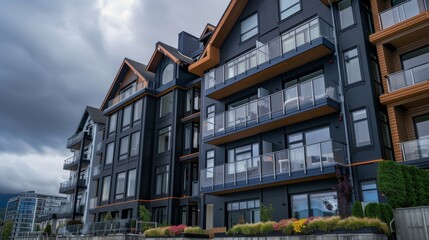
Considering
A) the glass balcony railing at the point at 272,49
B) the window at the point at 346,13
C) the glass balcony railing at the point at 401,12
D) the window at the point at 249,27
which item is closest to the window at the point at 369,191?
the glass balcony railing at the point at 272,49

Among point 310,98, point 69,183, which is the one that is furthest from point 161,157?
point 69,183

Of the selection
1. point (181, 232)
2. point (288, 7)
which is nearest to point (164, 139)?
point (181, 232)

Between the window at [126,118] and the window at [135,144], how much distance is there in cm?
167

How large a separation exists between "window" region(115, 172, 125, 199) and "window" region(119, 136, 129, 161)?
1485 millimetres

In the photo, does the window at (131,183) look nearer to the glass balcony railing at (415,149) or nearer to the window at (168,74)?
the window at (168,74)

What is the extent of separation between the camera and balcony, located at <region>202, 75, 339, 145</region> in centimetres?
1877

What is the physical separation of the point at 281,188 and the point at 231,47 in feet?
34.0

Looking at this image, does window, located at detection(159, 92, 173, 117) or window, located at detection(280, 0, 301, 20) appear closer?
window, located at detection(280, 0, 301, 20)

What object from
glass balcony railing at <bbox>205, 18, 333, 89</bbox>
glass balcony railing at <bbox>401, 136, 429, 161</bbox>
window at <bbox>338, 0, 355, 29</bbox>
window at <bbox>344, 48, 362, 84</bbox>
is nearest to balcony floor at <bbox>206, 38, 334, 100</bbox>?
glass balcony railing at <bbox>205, 18, 333, 89</bbox>

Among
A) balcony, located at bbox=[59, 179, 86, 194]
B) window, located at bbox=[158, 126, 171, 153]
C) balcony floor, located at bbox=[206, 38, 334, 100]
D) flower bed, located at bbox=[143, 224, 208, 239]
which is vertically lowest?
flower bed, located at bbox=[143, 224, 208, 239]

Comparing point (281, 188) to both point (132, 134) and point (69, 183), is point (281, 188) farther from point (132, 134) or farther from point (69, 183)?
point (69, 183)

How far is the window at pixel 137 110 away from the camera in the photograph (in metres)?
33.5

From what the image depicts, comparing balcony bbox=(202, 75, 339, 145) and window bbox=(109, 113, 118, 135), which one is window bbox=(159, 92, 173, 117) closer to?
window bbox=(109, 113, 118, 135)

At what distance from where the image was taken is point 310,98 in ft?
62.7
